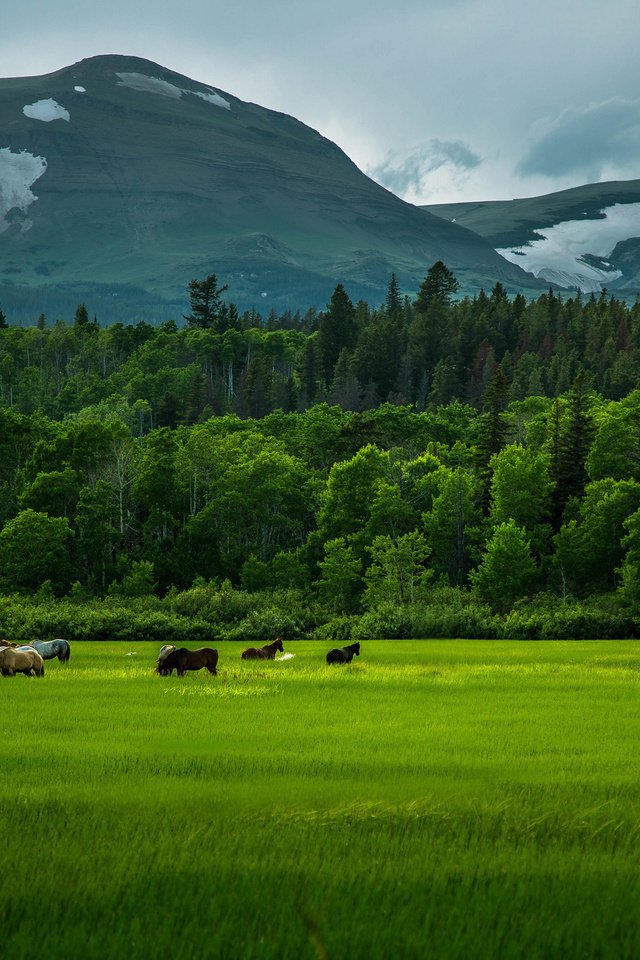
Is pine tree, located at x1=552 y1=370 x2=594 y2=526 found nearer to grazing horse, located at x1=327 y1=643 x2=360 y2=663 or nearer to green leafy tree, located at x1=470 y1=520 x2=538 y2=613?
green leafy tree, located at x1=470 y1=520 x2=538 y2=613

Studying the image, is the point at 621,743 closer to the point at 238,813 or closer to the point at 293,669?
the point at 238,813

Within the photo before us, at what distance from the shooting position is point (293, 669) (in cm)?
3812

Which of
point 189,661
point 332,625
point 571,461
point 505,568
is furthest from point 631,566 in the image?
point 189,661

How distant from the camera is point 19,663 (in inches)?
1403

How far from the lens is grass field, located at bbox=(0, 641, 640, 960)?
27.9 ft

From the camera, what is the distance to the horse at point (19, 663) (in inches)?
1396

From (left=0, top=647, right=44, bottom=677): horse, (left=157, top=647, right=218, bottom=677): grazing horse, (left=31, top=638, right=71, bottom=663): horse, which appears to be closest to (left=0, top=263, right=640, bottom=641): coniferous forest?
(left=31, top=638, right=71, bottom=663): horse

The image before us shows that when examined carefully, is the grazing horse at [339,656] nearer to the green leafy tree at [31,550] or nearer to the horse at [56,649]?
the horse at [56,649]

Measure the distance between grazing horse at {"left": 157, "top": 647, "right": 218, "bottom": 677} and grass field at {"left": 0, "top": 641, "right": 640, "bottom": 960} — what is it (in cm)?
895

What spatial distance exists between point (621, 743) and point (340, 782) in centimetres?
760

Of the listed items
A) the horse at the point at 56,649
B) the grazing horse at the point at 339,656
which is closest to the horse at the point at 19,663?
the horse at the point at 56,649

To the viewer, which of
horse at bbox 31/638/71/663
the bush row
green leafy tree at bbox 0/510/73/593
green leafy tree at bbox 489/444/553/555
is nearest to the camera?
horse at bbox 31/638/71/663

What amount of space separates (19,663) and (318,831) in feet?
86.6

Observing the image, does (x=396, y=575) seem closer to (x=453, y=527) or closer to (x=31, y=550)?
(x=453, y=527)
